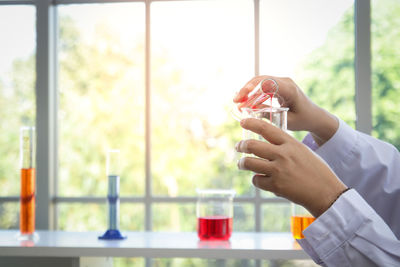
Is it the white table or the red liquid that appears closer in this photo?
the white table

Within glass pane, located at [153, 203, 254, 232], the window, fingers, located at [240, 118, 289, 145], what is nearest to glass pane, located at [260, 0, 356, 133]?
the window

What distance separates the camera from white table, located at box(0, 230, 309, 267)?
5.00 feet

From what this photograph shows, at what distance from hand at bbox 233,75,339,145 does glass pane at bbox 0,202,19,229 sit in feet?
6.01

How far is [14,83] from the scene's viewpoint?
7.84 ft

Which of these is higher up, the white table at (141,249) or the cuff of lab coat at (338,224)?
the cuff of lab coat at (338,224)

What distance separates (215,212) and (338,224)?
1.02 metres

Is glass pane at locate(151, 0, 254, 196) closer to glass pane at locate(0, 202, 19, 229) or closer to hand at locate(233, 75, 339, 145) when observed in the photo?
glass pane at locate(0, 202, 19, 229)

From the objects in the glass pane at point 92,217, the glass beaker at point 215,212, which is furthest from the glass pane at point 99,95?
the glass beaker at point 215,212

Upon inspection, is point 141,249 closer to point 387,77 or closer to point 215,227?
point 215,227

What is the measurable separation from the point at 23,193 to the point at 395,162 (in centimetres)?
132

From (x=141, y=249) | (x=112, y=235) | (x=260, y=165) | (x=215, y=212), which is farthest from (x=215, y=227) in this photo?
(x=260, y=165)

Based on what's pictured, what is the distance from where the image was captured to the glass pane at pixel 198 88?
7.95 feet

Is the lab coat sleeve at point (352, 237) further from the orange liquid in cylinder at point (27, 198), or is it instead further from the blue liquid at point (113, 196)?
the orange liquid in cylinder at point (27, 198)

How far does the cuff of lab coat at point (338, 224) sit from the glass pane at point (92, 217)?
186 cm
